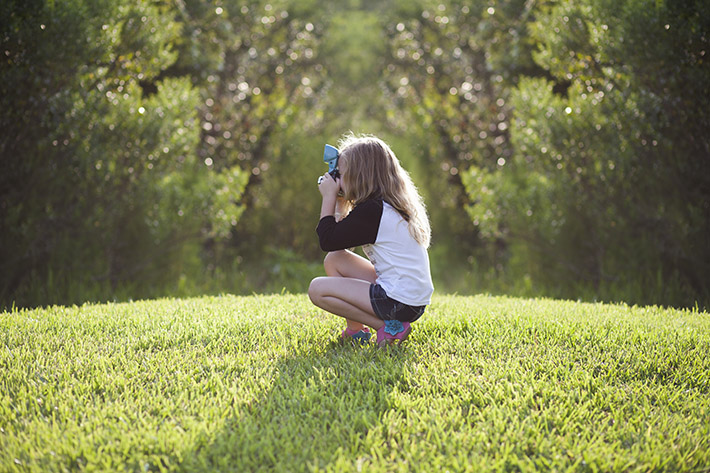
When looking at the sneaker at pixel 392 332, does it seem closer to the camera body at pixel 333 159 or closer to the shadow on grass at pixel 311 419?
the shadow on grass at pixel 311 419

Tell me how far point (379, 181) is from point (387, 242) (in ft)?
1.24

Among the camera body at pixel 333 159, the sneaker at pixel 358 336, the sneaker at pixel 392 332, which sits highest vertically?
the camera body at pixel 333 159

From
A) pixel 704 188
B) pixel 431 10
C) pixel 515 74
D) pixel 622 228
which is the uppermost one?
pixel 431 10

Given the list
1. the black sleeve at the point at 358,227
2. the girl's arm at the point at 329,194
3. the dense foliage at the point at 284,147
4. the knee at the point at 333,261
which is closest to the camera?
the black sleeve at the point at 358,227

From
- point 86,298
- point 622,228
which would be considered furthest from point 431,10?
point 86,298

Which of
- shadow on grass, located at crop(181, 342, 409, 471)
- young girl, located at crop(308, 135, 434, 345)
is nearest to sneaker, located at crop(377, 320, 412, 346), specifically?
young girl, located at crop(308, 135, 434, 345)

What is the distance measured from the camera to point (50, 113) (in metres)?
5.77

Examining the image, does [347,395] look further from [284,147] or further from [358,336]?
[284,147]

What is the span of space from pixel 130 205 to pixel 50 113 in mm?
1301

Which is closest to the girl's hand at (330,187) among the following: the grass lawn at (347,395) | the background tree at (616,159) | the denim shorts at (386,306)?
the denim shorts at (386,306)

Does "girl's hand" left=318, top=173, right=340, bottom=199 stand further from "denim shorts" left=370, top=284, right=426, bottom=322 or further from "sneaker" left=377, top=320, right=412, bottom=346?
"sneaker" left=377, top=320, right=412, bottom=346

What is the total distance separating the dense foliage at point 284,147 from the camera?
575 cm

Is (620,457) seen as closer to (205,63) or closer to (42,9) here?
(42,9)

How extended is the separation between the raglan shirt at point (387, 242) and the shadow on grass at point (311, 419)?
405 mm
